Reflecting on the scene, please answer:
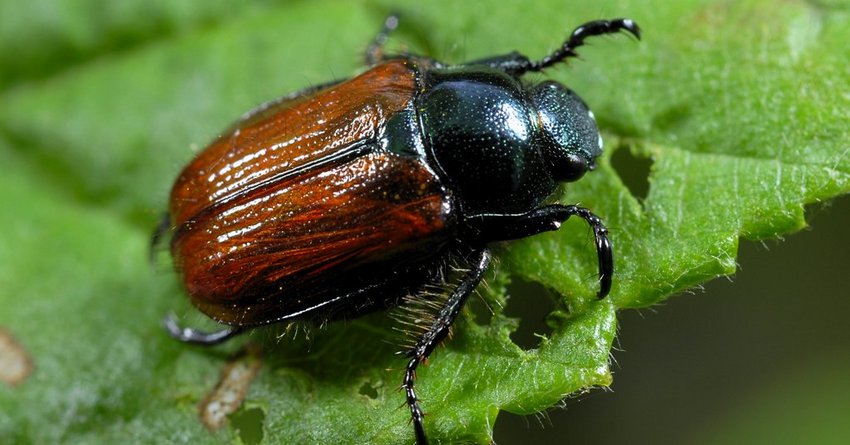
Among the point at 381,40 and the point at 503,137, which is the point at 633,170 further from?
the point at 381,40

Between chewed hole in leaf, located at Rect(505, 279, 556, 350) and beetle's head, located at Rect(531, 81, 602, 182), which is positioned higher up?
beetle's head, located at Rect(531, 81, 602, 182)

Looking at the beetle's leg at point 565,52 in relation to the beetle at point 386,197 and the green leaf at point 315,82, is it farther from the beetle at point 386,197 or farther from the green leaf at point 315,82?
the green leaf at point 315,82

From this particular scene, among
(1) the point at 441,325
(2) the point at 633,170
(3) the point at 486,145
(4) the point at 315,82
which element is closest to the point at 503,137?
(3) the point at 486,145

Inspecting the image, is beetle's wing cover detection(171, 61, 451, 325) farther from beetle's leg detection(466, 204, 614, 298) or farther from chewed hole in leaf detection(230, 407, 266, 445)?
chewed hole in leaf detection(230, 407, 266, 445)

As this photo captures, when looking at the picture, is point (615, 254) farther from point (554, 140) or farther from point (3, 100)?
point (3, 100)

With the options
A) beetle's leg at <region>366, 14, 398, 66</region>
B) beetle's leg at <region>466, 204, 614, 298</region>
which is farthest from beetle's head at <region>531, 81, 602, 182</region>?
beetle's leg at <region>366, 14, 398, 66</region>

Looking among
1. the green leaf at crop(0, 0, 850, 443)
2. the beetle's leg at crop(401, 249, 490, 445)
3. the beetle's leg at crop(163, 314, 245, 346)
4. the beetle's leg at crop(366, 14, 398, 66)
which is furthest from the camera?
the beetle's leg at crop(366, 14, 398, 66)

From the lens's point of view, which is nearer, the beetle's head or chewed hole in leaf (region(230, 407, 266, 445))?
the beetle's head
